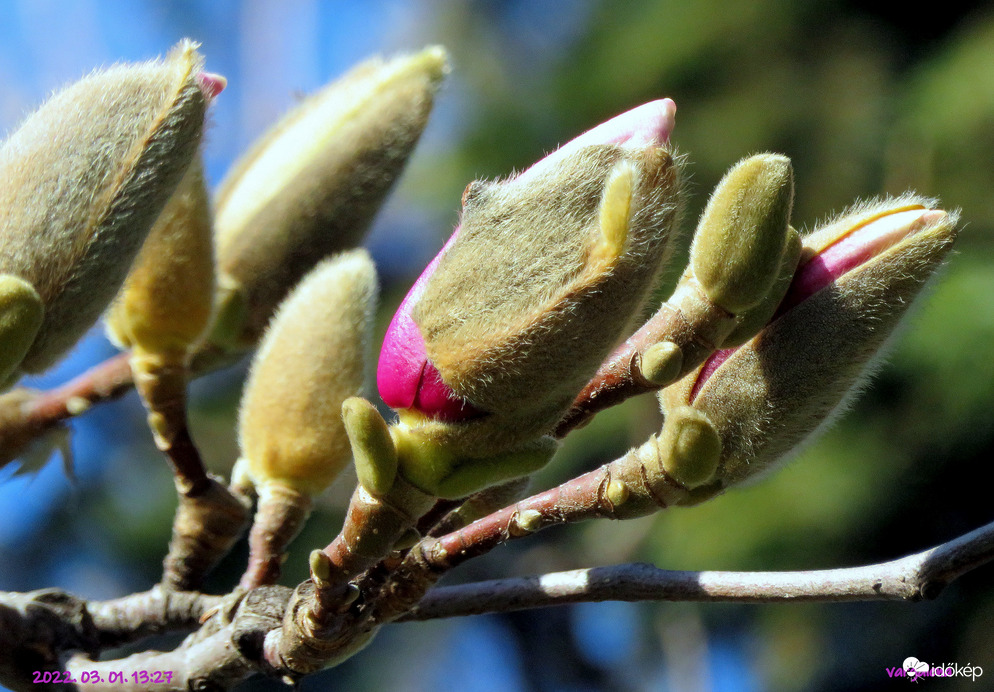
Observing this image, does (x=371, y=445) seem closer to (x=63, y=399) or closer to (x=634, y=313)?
(x=634, y=313)

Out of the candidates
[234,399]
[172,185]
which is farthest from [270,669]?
[234,399]

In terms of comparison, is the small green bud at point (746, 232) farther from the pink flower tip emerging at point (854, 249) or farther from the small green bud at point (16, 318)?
the small green bud at point (16, 318)

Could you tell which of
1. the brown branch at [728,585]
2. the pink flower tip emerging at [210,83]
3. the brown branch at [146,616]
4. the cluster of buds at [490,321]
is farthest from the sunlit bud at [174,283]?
the brown branch at [728,585]

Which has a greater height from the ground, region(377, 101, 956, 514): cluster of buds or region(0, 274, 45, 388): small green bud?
region(0, 274, 45, 388): small green bud

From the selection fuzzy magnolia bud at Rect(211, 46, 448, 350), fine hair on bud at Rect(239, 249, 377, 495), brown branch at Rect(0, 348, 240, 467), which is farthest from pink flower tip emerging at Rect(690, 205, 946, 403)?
brown branch at Rect(0, 348, 240, 467)

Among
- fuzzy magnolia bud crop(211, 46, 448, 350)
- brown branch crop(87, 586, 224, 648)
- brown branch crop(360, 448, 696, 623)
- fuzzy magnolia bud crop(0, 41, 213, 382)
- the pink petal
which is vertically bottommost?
brown branch crop(360, 448, 696, 623)

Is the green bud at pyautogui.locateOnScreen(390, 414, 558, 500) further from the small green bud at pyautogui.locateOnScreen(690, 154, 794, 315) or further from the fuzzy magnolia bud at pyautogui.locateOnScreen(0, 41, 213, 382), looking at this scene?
the fuzzy magnolia bud at pyautogui.locateOnScreen(0, 41, 213, 382)
